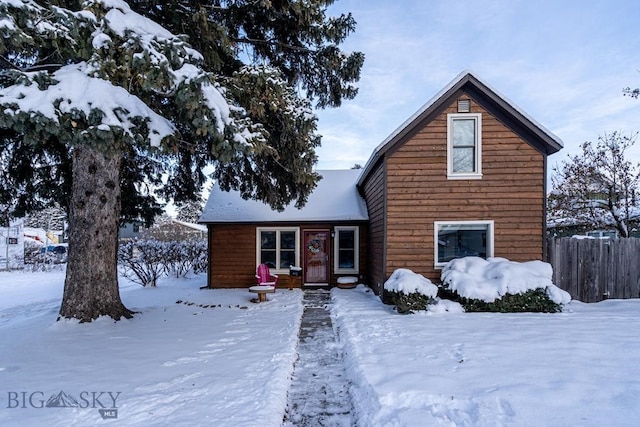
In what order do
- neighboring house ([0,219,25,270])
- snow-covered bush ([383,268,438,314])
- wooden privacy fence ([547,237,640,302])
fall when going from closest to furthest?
snow-covered bush ([383,268,438,314]) < wooden privacy fence ([547,237,640,302]) < neighboring house ([0,219,25,270])

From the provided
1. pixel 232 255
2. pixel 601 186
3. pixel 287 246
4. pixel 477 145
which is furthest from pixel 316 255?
pixel 601 186

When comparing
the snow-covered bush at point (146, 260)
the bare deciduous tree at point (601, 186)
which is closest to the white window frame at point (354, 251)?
the snow-covered bush at point (146, 260)

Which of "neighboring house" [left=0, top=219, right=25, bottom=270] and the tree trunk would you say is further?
"neighboring house" [left=0, top=219, right=25, bottom=270]

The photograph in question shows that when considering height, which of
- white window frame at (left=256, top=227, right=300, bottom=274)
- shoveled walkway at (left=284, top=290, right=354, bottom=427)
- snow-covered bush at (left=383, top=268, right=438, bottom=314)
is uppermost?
white window frame at (left=256, top=227, right=300, bottom=274)

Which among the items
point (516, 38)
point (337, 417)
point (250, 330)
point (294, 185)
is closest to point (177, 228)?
point (294, 185)

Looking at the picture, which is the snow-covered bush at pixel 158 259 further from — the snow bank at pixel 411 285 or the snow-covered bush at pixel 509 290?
the snow-covered bush at pixel 509 290

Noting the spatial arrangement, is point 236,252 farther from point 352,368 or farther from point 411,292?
point 352,368

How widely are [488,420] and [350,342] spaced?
2725mm

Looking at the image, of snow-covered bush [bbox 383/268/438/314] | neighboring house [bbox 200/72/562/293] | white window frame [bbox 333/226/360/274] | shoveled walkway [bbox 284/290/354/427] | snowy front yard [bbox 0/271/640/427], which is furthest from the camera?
white window frame [bbox 333/226/360/274]

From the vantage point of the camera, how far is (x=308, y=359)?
527cm

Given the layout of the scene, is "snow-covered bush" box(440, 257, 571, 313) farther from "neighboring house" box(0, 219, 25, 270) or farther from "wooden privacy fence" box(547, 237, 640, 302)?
"neighboring house" box(0, 219, 25, 270)

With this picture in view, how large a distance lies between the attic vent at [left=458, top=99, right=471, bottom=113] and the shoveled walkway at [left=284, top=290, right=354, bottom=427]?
21.3 feet

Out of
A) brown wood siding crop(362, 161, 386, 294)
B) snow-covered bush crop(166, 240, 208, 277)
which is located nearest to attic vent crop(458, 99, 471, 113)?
brown wood siding crop(362, 161, 386, 294)

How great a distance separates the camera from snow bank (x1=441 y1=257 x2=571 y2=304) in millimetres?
8016
